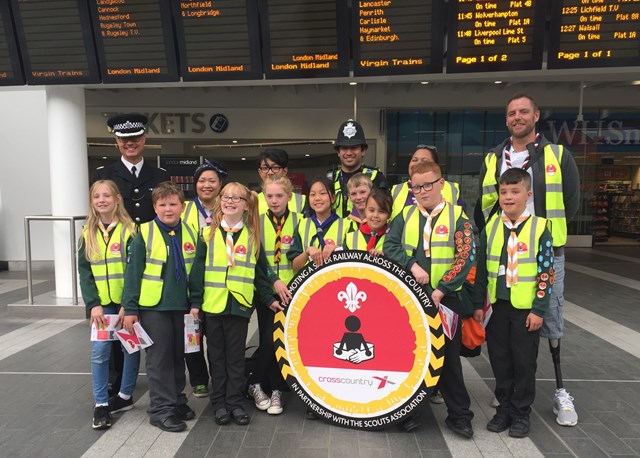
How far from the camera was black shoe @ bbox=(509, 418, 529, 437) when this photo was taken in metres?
2.84

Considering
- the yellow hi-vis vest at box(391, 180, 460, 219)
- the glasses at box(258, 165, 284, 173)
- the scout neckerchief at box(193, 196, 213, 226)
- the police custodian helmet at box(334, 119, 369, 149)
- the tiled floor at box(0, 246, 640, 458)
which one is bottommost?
the tiled floor at box(0, 246, 640, 458)

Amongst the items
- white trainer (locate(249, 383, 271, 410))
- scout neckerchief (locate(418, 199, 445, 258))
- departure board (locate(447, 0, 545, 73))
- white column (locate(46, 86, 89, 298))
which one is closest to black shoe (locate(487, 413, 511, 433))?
scout neckerchief (locate(418, 199, 445, 258))

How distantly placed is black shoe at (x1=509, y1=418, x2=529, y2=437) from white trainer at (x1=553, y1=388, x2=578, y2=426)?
321mm

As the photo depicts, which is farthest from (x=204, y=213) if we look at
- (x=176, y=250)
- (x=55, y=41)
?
(x=55, y=41)

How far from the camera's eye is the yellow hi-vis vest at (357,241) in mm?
3053

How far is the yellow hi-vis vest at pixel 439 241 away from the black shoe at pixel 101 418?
Answer: 2268 millimetres

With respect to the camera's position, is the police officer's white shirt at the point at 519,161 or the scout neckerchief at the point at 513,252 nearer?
the scout neckerchief at the point at 513,252

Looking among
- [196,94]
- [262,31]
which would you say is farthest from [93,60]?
[196,94]

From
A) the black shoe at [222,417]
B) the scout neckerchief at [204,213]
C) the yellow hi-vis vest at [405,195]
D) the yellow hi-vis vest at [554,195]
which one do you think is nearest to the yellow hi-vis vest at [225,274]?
the scout neckerchief at [204,213]

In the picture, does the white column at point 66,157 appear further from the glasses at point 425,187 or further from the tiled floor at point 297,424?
the glasses at point 425,187

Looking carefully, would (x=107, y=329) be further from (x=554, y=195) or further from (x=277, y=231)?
(x=554, y=195)

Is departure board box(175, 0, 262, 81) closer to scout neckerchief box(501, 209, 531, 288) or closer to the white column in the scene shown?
the white column

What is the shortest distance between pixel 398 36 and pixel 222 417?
3919 millimetres

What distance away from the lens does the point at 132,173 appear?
372cm
